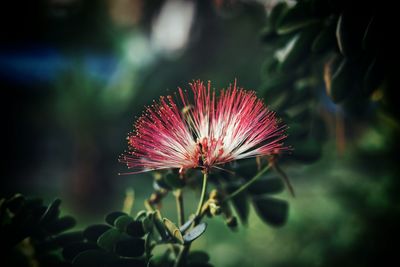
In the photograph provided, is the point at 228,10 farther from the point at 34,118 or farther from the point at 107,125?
the point at 34,118

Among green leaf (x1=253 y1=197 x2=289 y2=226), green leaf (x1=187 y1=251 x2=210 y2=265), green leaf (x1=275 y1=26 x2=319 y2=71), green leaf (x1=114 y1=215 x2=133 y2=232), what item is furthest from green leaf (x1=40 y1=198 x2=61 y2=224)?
green leaf (x1=275 y1=26 x2=319 y2=71)

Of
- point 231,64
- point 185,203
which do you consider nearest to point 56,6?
point 231,64

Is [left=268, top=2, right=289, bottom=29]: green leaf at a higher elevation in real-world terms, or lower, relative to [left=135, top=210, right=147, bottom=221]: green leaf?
higher

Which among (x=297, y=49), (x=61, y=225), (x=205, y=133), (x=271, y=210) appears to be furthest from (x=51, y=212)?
(x=297, y=49)

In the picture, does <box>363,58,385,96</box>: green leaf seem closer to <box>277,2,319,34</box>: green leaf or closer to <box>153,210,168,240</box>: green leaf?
<box>277,2,319,34</box>: green leaf

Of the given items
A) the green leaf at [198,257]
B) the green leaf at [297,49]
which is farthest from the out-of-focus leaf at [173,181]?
the green leaf at [297,49]

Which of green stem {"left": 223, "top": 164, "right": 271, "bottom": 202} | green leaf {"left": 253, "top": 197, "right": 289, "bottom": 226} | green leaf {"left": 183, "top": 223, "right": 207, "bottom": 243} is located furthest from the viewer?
green leaf {"left": 253, "top": 197, "right": 289, "bottom": 226}
